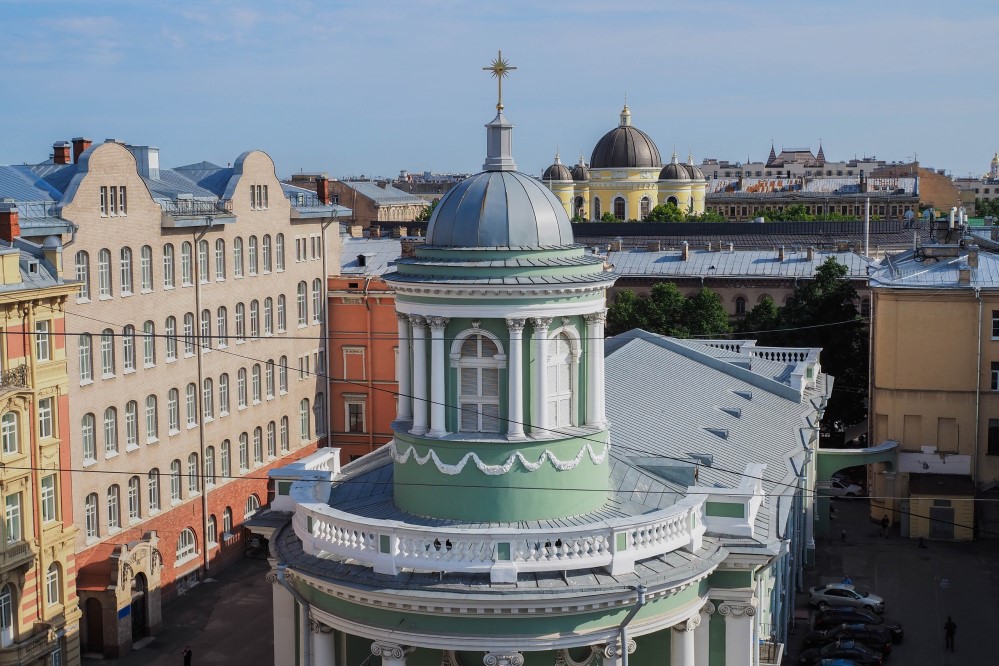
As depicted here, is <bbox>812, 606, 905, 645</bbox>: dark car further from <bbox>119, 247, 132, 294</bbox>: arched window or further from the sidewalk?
<bbox>119, 247, 132, 294</bbox>: arched window

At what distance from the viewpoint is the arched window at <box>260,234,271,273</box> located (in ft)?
192

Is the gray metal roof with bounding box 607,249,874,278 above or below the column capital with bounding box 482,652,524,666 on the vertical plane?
above

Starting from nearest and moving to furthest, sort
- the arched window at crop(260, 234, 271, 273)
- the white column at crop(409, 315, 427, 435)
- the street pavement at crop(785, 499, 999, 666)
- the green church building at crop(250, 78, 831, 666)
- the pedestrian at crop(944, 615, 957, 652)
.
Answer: the green church building at crop(250, 78, 831, 666) → the white column at crop(409, 315, 427, 435) → the pedestrian at crop(944, 615, 957, 652) → the street pavement at crop(785, 499, 999, 666) → the arched window at crop(260, 234, 271, 273)

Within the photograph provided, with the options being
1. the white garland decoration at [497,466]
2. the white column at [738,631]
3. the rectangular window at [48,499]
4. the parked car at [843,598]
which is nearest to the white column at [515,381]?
the white garland decoration at [497,466]

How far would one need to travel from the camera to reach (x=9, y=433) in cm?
3916

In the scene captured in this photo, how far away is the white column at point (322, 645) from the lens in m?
24.3

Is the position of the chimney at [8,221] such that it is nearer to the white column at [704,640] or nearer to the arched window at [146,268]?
the arched window at [146,268]

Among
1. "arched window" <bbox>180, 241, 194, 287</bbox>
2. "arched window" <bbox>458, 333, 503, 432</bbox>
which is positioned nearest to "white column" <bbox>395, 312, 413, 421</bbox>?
"arched window" <bbox>458, 333, 503, 432</bbox>

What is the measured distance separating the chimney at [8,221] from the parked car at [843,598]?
2825 cm

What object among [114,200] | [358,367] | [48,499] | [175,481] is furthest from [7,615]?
[358,367]

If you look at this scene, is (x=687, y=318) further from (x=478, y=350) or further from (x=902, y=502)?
(x=478, y=350)

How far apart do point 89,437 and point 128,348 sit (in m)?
4.02

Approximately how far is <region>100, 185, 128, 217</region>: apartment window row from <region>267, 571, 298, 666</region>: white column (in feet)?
79.5

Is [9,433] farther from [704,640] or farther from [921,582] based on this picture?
[921,582]
